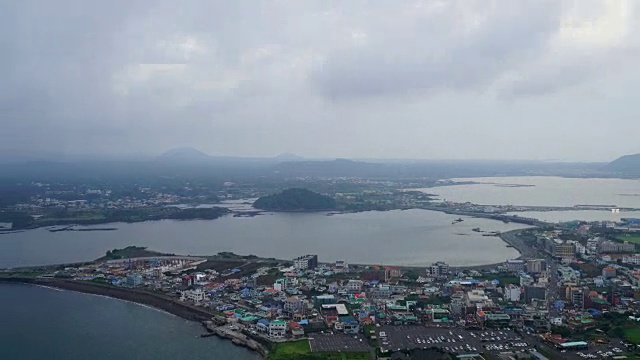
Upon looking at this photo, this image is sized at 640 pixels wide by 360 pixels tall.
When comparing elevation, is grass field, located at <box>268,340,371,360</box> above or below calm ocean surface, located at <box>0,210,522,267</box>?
below

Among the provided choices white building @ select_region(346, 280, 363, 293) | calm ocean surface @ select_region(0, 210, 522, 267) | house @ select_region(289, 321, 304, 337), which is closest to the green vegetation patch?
house @ select_region(289, 321, 304, 337)

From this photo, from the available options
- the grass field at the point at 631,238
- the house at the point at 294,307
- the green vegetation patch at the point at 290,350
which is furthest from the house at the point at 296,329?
the grass field at the point at 631,238

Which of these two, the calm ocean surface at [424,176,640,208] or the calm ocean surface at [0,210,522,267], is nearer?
the calm ocean surface at [0,210,522,267]

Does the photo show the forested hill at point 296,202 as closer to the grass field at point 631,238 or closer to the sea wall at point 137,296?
the grass field at point 631,238

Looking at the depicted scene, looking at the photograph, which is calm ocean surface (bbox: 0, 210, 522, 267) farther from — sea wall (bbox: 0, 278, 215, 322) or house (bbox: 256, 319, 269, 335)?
house (bbox: 256, 319, 269, 335)

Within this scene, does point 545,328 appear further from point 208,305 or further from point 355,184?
point 355,184

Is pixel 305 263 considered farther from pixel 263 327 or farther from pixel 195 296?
pixel 263 327

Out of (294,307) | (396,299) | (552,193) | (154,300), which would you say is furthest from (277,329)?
(552,193)
